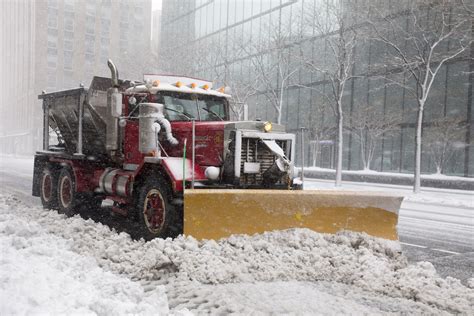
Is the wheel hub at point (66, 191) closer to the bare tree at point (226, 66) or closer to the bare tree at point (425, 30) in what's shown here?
the bare tree at point (425, 30)

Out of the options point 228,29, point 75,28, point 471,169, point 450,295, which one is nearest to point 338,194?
point 450,295

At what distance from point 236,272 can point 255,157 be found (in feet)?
7.80

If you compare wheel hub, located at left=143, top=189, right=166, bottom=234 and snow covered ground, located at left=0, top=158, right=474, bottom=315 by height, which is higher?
wheel hub, located at left=143, top=189, right=166, bottom=234

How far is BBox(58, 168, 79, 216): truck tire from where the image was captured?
9406 millimetres

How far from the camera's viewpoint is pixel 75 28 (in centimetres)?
6838

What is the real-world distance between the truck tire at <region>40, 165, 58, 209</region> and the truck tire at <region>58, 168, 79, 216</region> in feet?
0.81

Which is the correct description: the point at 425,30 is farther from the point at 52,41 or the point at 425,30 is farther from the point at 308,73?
the point at 52,41

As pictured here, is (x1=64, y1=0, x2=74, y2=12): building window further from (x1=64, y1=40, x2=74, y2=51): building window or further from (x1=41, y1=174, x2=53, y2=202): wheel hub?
(x1=41, y1=174, x2=53, y2=202): wheel hub

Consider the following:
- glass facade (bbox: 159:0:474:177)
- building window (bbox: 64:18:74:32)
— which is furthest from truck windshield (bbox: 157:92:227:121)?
building window (bbox: 64:18:74:32)

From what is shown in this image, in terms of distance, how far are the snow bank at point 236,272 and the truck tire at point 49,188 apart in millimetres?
3610

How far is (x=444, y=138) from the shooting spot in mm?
24203

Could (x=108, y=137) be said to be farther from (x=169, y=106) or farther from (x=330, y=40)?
(x=330, y=40)

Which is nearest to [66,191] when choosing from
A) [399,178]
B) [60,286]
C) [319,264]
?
[60,286]

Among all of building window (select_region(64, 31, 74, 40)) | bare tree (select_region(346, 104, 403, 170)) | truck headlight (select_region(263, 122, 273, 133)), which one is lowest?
truck headlight (select_region(263, 122, 273, 133))
